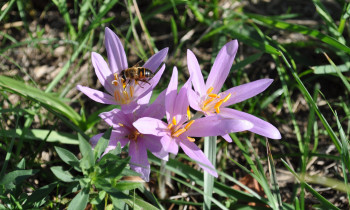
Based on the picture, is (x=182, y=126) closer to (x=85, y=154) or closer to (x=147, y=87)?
(x=147, y=87)

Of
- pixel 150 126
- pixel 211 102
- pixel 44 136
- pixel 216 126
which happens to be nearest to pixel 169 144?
pixel 150 126

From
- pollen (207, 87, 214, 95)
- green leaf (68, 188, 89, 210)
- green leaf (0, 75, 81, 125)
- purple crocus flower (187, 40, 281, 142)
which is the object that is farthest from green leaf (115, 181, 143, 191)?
green leaf (0, 75, 81, 125)

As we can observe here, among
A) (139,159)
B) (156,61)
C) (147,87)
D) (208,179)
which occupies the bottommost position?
(208,179)

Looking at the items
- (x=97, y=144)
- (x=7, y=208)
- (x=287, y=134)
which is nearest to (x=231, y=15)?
(x=287, y=134)

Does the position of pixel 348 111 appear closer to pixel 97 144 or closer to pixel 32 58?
pixel 97 144

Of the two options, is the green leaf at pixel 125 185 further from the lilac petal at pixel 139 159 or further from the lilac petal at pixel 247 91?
the lilac petal at pixel 247 91

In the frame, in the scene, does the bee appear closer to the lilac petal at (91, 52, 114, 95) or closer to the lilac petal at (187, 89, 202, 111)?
the lilac petal at (91, 52, 114, 95)

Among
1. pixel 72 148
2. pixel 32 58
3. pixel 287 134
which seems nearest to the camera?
pixel 72 148
